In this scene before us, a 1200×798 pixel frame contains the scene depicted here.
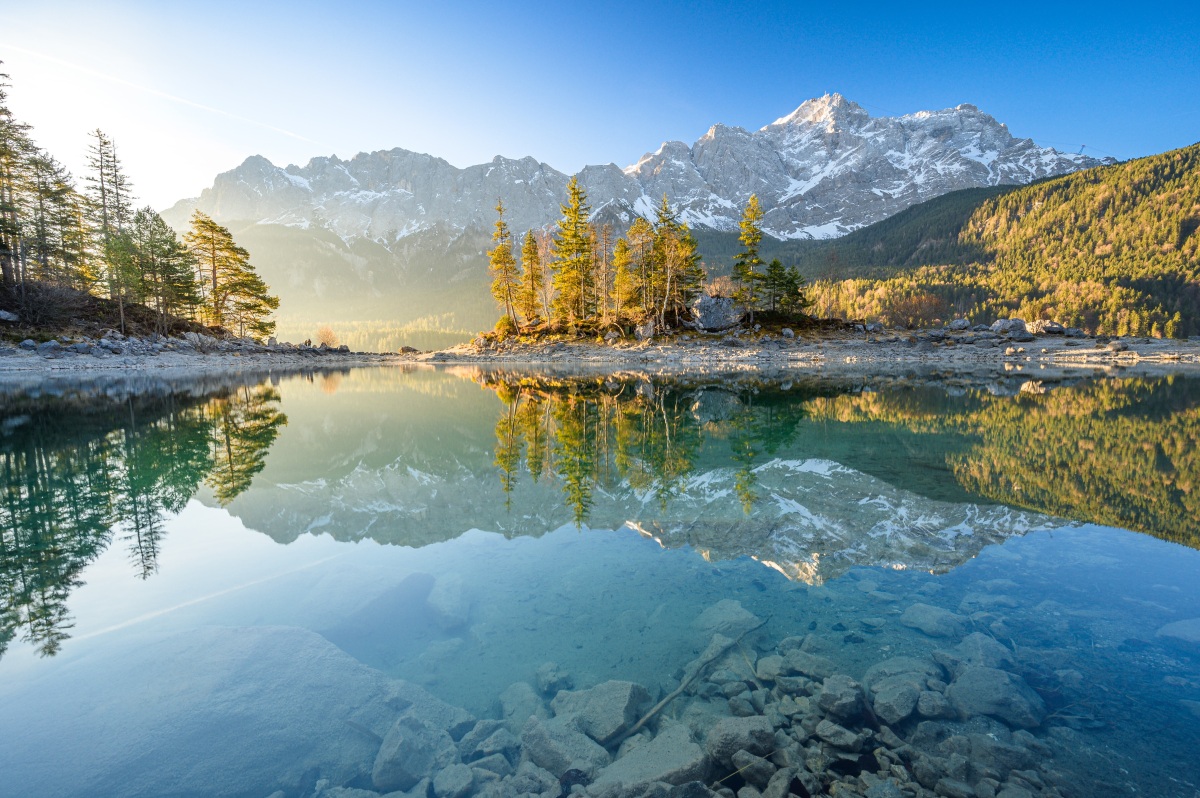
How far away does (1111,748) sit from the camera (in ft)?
13.0

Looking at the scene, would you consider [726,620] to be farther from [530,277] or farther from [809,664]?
[530,277]

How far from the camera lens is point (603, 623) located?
239 inches

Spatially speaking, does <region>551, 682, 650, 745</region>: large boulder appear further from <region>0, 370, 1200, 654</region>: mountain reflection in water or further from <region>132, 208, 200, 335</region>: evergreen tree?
<region>132, 208, 200, 335</region>: evergreen tree

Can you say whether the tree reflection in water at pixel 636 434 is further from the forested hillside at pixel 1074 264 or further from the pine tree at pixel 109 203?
the forested hillside at pixel 1074 264

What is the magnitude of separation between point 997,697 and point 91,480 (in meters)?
16.6

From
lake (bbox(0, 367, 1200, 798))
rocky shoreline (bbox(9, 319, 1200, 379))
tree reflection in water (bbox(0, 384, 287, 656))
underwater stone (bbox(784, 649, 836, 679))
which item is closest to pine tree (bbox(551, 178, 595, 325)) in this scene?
rocky shoreline (bbox(9, 319, 1200, 379))

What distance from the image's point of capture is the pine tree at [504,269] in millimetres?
60250

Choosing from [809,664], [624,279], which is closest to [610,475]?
[809,664]

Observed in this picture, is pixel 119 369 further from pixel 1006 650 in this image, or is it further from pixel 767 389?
pixel 1006 650

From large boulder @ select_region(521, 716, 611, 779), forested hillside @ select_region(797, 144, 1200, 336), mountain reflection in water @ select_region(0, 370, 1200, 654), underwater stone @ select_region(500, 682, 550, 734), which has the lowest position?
underwater stone @ select_region(500, 682, 550, 734)

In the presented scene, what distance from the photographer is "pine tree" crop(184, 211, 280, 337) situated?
176ft

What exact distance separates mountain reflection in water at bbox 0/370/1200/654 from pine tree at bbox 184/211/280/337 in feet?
128

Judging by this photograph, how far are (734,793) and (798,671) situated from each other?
1.76 metres

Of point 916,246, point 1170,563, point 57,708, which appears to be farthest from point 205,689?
point 916,246
